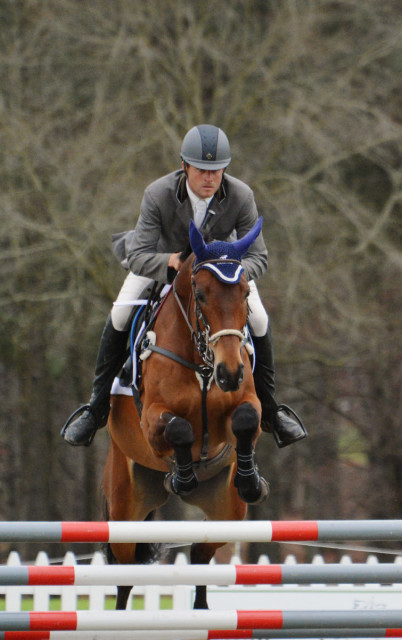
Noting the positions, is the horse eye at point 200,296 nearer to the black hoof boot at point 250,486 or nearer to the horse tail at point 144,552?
the black hoof boot at point 250,486

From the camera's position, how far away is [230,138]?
41.9ft

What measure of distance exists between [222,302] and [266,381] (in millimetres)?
1307

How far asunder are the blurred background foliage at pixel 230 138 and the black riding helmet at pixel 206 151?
664 cm

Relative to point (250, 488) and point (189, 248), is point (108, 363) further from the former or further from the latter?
point (250, 488)

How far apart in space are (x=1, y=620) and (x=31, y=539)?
15.3 inches

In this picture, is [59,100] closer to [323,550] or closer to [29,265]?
[29,265]

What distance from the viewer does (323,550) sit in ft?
55.7

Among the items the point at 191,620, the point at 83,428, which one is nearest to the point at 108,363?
the point at 83,428

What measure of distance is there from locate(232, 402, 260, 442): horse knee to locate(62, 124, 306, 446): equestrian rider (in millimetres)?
753

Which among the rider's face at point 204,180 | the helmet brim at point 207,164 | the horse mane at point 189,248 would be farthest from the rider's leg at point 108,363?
the helmet brim at point 207,164

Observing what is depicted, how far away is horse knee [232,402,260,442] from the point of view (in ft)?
16.9

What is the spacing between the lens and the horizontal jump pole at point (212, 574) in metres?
4.05

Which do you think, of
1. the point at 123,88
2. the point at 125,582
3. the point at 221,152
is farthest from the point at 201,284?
the point at 123,88

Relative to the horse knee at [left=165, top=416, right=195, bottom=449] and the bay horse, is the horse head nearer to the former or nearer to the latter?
the bay horse
